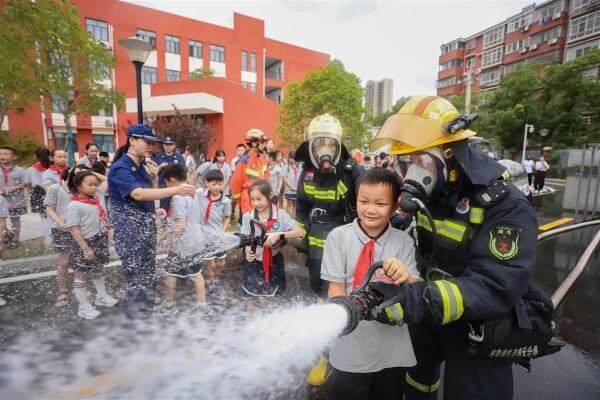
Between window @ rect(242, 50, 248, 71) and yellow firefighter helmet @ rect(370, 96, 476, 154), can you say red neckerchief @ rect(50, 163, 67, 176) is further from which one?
window @ rect(242, 50, 248, 71)

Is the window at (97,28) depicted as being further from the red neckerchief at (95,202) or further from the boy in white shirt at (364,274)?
the boy in white shirt at (364,274)

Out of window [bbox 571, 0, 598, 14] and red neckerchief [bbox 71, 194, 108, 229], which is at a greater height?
window [bbox 571, 0, 598, 14]

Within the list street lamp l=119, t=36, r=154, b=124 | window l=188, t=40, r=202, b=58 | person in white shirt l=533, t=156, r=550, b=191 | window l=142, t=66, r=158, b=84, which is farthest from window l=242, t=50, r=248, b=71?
street lamp l=119, t=36, r=154, b=124

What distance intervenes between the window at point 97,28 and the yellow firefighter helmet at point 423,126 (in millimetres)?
37768

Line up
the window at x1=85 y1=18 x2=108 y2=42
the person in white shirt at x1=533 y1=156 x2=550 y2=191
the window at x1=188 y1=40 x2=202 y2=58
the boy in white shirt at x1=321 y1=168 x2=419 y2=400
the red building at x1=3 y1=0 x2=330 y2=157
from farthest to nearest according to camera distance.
Result: the window at x1=188 y1=40 x2=202 y2=58, the window at x1=85 y1=18 x2=108 y2=42, the red building at x1=3 y1=0 x2=330 y2=157, the person in white shirt at x1=533 y1=156 x2=550 y2=191, the boy in white shirt at x1=321 y1=168 x2=419 y2=400

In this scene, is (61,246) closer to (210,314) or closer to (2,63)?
(210,314)

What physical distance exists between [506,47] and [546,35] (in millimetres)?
7356

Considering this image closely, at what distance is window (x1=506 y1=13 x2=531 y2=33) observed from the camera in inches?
1870

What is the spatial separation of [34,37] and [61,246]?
11.2m

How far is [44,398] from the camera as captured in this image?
1.59 metres

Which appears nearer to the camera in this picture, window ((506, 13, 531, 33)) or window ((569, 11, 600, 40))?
window ((569, 11, 600, 40))

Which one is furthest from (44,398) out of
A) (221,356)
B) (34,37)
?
(34,37)

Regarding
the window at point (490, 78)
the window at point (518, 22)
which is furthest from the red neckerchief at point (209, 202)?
the window at point (490, 78)

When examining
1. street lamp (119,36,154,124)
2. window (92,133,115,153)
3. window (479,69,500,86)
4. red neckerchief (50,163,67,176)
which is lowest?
red neckerchief (50,163,67,176)
